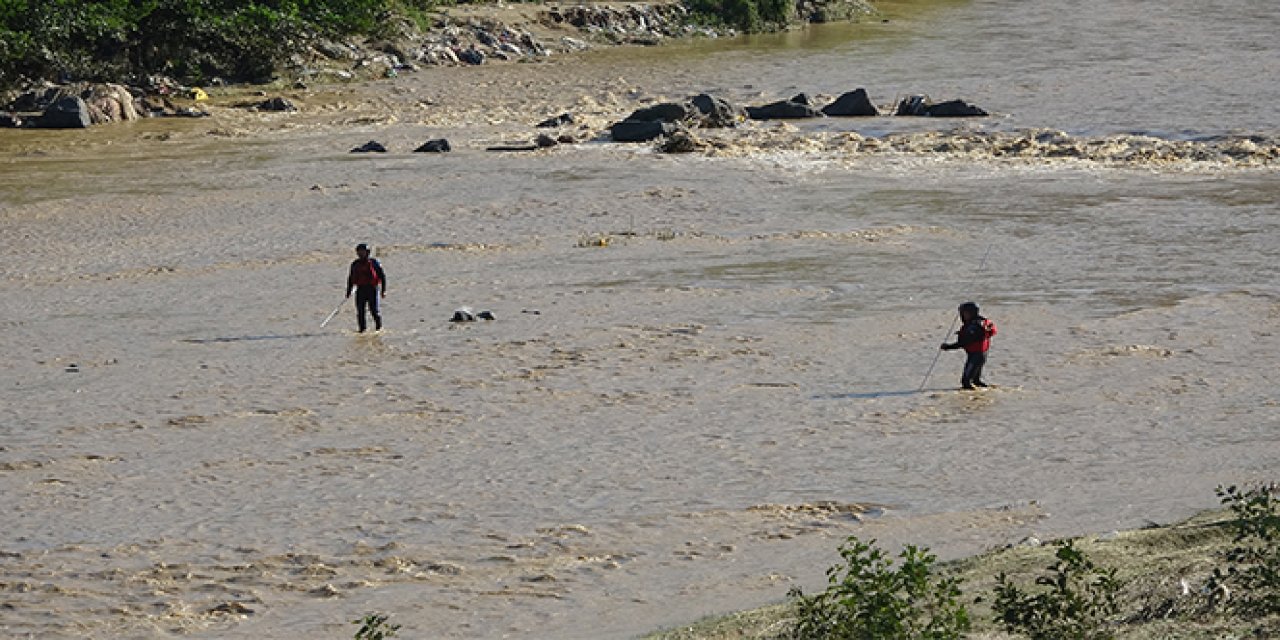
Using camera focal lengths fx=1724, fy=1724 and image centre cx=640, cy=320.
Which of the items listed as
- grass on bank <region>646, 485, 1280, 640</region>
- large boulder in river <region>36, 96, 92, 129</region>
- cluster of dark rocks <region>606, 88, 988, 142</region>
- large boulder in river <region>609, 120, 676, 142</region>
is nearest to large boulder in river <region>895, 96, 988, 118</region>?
cluster of dark rocks <region>606, 88, 988, 142</region>

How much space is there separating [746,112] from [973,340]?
21.0m

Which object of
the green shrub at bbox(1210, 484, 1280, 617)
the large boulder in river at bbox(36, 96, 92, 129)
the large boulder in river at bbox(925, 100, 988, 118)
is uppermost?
the green shrub at bbox(1210, 484, 1280, 617)

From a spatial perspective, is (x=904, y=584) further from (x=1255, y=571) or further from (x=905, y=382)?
(x=905, y=382)

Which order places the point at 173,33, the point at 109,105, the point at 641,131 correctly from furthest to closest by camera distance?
the point at 173,33 → the point at 109,105 → the point at 641,131

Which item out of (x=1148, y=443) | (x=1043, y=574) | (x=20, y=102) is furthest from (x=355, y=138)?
(x=1043, y=574)

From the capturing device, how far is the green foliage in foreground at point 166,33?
35.9 metres

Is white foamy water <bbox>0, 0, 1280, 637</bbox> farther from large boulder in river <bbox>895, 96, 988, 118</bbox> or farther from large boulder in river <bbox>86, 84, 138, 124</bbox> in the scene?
large boulder in river <bbox>895, 96, 988, 118</bbox>

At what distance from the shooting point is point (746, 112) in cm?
3500

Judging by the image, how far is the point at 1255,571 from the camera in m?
7.45

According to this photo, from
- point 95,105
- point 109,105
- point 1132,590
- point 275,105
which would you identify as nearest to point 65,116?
point 95,105

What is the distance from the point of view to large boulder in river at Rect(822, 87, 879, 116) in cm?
3481

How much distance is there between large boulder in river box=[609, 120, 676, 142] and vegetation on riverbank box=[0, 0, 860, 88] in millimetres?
11893

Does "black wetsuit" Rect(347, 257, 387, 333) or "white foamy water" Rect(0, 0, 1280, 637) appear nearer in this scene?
"white foamy water" Rect(0, 0, 1280, 637)

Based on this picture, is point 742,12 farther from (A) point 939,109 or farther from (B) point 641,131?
(B) point 641,131
